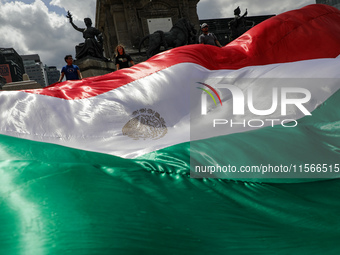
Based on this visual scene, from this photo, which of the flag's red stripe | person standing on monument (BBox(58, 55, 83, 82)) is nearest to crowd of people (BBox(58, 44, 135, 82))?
person standing on monument (BBox(58, 55, 83, 82))

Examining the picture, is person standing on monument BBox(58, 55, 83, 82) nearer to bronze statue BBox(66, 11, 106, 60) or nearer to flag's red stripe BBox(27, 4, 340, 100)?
flag's red stripe BBox(27, 4, 340, 100)

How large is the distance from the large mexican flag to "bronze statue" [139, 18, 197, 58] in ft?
31.0

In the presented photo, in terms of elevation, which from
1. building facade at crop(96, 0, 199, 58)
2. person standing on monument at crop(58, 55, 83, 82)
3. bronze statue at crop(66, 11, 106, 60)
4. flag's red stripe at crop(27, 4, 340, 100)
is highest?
building facade at crop(96, 0, 199, 58)

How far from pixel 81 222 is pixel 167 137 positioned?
47.1 inches

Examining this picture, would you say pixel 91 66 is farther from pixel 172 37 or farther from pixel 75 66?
pixel 75 66

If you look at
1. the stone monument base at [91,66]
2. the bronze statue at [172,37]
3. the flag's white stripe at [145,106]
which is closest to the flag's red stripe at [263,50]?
the flag's white stripe at [145,106]

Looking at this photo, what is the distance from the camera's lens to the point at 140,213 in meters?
0.88

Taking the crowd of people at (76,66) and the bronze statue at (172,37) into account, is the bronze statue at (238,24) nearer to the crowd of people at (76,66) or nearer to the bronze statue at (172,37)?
the bronze statue at (172,37)

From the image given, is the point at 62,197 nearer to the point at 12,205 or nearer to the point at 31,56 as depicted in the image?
the point at 12,205

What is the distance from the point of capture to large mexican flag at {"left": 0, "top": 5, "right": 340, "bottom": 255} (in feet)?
2.72

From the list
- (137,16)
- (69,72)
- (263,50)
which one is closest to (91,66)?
(69,72)

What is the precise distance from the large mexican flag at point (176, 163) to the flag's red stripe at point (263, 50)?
7 cm

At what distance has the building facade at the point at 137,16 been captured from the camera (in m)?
15.1

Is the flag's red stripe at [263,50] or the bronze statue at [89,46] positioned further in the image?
the bronze statue at [89,46]
